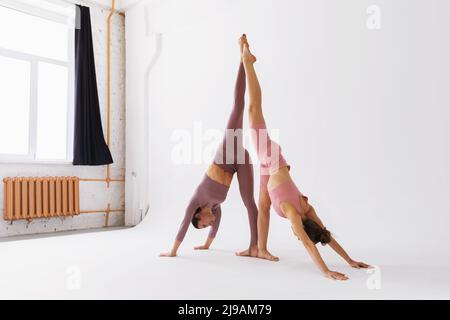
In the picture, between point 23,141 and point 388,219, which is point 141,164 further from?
point 388,219

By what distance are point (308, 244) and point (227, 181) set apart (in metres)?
0.95

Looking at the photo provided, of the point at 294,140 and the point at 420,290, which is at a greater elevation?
the point at 294,140

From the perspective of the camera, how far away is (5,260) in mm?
2908

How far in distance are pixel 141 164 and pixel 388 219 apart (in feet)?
10.6

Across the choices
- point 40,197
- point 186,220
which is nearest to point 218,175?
point 186,220

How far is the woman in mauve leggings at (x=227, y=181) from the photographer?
294 centimetres

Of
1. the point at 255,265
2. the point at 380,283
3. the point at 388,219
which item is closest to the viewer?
the point at 380,283

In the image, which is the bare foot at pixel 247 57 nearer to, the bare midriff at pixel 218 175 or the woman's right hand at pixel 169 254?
the bare midriff at pixel 218 175

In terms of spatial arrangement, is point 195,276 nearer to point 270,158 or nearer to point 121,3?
A: point 270,158

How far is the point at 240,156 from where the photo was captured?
10.0ft

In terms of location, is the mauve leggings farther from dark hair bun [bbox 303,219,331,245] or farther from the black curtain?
the black curtain

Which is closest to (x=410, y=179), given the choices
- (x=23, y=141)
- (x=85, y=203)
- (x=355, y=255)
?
(x=355, y=255)

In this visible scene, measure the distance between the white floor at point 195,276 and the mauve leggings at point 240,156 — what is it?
0.37 metres

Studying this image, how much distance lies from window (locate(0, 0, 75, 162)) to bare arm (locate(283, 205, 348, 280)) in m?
3.46
